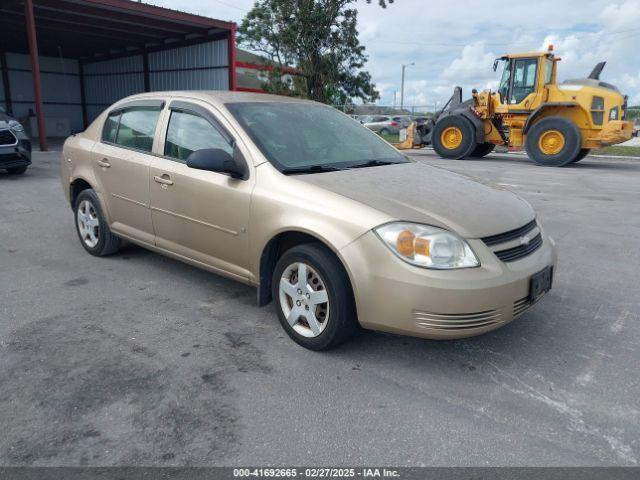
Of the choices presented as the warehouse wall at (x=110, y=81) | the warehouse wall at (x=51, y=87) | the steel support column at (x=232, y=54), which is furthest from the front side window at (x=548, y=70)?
the warehouse wall at (x=51, y=87)

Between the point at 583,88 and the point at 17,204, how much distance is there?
44.9 feet

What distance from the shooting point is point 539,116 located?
15.1m

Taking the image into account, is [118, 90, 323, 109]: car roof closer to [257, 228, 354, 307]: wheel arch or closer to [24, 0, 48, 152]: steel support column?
[257, 228, 354, 307]: wheel arch

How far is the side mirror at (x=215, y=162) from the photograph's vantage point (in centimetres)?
353

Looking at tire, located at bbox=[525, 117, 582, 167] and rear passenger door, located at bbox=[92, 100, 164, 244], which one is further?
tire, located at bbox=[525, 117, 582, 167]

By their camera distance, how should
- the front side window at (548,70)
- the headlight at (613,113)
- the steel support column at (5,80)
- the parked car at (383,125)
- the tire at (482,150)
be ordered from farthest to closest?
the parked car at (383,125) < the steel support column at (5,80) < the tire at (482,150) < the front side window at (548,70) < the headlight at (613,113)

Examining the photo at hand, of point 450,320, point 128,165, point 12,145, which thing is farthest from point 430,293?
point 12,145

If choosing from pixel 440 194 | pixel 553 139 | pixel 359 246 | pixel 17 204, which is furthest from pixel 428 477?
pixel 553 139

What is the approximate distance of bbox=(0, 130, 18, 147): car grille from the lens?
10.1 m

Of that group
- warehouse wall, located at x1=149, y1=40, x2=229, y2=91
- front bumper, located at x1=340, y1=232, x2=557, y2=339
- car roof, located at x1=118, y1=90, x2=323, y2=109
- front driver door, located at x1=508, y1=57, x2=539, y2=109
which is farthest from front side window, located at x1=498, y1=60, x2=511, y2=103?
front bumper, located at x1=340, y1=232, x2=557, y2=339

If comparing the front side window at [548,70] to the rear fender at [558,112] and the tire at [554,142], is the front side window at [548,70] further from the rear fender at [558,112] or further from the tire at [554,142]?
the tire at [554,142]

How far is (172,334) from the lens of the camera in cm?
354

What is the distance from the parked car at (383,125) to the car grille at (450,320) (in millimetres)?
30844

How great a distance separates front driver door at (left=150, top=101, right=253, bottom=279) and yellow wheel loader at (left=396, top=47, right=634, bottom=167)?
12732mm
